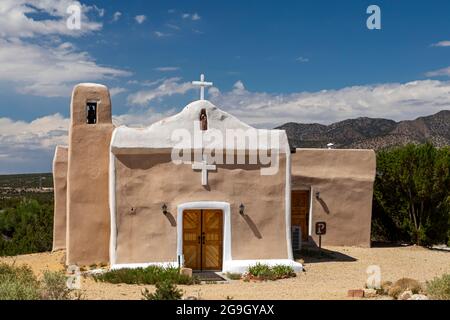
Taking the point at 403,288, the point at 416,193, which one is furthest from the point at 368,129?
the point at 403,288

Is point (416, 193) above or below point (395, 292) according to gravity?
above

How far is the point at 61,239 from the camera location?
20.5m

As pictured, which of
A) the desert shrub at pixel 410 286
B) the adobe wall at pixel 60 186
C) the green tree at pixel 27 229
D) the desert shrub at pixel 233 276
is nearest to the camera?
the desert shrub at pixel 410 286

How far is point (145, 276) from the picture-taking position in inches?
546

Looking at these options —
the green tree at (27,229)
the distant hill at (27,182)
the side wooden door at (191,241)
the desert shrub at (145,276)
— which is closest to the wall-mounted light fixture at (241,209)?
the side wooden door at (191,241)

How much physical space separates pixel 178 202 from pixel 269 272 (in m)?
3.05

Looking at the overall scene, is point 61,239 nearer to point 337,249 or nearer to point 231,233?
point 231,233

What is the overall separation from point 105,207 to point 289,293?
6.59 meters

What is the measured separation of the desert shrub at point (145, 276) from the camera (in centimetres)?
1376

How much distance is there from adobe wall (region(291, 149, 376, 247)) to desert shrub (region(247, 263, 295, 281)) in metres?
6.45

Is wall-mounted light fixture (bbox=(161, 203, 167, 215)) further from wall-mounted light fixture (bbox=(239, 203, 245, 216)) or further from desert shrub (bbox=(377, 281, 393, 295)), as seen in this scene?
desert shrub (bbox=(377, 281, 393, 295))

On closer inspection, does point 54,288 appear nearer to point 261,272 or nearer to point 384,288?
point 261,272

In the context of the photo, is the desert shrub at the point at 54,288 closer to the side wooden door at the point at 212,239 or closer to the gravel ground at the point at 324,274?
the gravel ground at the point at 324,274

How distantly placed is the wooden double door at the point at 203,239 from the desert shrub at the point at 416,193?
31.5ft
